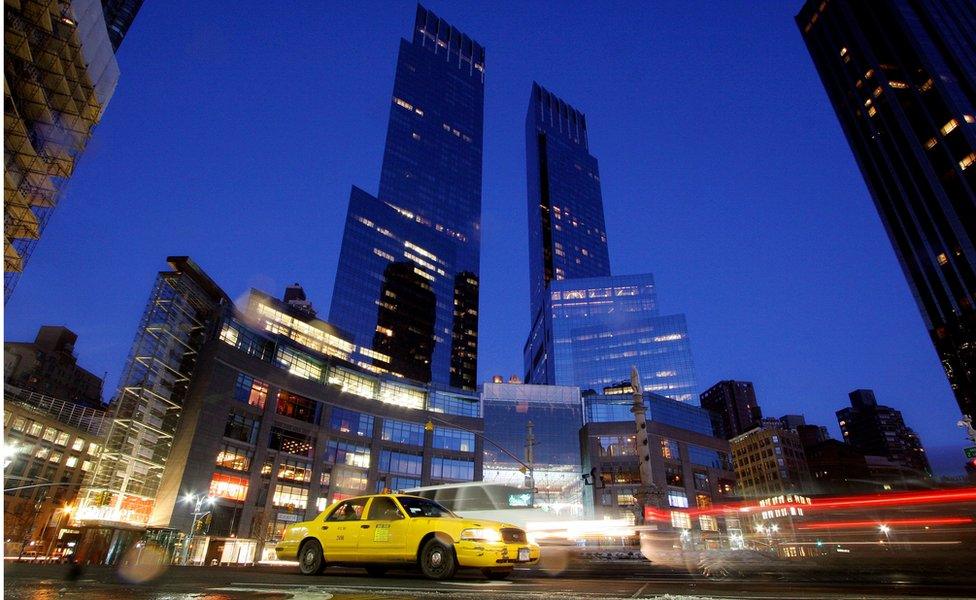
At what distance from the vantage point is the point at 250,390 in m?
59.1

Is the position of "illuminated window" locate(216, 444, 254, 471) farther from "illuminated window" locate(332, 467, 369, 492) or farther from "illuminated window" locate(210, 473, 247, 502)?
"illuminated window" locate(332, 467, 369, 492)

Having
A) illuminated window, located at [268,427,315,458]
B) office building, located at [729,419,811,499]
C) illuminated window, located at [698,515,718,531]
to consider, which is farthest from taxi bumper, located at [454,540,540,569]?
office building, located at [729,419,811,499]

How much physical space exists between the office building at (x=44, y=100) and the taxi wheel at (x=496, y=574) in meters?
42.3

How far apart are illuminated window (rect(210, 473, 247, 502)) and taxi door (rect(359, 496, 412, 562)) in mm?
49943

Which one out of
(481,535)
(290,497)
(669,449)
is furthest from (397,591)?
(669,449)

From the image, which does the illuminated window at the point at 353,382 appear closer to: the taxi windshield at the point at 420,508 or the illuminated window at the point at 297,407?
the illuminated window at the point at 297,407

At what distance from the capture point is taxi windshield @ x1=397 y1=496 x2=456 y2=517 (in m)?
10.7

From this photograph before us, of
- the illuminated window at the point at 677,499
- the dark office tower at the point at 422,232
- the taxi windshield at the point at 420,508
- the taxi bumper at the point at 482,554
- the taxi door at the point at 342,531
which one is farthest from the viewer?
the dark office tower at the point at 422,232

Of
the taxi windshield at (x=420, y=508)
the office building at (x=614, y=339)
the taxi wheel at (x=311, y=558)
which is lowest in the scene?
the taxi wheel at (x=311, y=558)

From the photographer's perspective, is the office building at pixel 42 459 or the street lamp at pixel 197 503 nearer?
the street lamp at pixel 197 503

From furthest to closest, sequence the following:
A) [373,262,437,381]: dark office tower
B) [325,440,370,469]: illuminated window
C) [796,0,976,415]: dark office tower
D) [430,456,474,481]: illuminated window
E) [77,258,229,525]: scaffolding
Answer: [373,262,437,381]: dark office tower → [796,0,976,415]: dark office tower → [430,456,474,481]: illuminated window → [325,440,370,469]: illuminated window → [77,258,229,525]: scaffolding

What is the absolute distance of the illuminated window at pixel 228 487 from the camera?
2053 inches

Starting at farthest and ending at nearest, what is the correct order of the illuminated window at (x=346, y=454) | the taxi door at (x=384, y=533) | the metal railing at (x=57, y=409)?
1. the metal railing at (x=57, y=409)
2. the illuminated window at (x=346, y=454)
3. the taxi door at (x=384, y=533)

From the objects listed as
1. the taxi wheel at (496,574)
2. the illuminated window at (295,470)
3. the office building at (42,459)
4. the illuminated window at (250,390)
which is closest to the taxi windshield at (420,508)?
the taxi wheel at (496,574)
